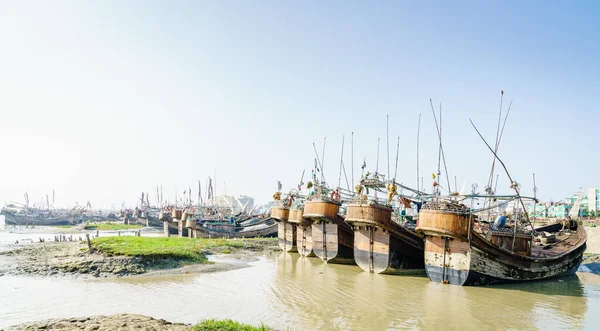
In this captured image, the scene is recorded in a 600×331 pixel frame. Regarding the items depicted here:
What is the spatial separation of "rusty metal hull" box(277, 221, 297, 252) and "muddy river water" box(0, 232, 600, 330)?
12367 mm

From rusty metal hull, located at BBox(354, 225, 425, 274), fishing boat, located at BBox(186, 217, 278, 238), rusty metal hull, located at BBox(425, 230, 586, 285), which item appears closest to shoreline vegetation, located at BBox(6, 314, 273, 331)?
rusty metal hull, located at BBox(425, 230, 586, 285)

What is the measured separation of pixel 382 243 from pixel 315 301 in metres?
7.24

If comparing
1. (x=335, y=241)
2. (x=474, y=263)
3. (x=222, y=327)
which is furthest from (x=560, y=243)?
(x=222, y=327)

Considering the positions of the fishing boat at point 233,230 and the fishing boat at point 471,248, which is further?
the fishing boat at point 233,230

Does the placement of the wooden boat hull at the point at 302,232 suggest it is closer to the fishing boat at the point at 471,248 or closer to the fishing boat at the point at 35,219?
the fishing boat at the point at 471,248

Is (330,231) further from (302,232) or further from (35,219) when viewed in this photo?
(35,219)

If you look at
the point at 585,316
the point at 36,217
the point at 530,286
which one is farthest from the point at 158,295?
the point at 36,217

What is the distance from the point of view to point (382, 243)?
2081 centimetres

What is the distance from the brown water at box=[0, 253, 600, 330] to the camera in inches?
486

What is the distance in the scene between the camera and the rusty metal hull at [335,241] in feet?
82.6

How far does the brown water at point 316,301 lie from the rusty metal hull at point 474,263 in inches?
22.9

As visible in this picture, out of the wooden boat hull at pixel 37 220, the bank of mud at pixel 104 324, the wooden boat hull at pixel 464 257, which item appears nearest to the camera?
the bank of mud at pixel 104 324

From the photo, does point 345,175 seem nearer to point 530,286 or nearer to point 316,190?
point 316,190

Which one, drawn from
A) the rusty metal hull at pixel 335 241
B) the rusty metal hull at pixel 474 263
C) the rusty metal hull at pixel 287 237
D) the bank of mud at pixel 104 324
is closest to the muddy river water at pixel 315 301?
the rusty metal hull at pixel 474 263
